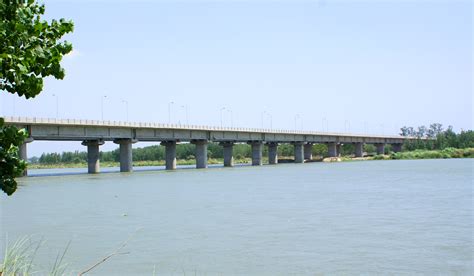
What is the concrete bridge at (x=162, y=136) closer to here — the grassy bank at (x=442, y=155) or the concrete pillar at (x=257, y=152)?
the concrete pillar at (x=257, y=152)

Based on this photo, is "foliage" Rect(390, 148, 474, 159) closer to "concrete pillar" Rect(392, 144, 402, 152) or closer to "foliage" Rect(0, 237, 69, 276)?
"concrete pillar" Rect(392, 144, 402, 152)

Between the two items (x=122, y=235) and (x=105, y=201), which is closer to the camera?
(x=122, y=235)

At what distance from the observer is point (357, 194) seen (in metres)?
35.5

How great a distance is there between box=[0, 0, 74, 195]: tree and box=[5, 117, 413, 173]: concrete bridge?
63523mm

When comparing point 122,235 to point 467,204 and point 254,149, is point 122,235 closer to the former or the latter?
point 467,204

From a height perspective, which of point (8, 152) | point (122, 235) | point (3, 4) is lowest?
point (122, 235)

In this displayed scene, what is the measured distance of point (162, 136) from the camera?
313 feet

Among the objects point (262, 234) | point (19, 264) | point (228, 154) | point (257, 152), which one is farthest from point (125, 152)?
point (19, 264)

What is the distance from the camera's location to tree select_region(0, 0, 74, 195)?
5789mm

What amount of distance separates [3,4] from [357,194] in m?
31.8

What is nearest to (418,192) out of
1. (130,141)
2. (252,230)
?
(252,230)

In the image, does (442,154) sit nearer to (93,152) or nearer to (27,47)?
(93,152)

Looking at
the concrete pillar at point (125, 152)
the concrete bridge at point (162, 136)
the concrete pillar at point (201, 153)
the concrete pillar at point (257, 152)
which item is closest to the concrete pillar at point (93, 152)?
the concrete bridge at point (162, 136)

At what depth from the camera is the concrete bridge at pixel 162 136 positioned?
7344 cm
